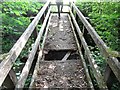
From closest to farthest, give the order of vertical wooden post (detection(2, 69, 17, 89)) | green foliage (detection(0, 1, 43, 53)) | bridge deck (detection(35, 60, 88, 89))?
vertical wooden post (detection(2, 69, 17, 89)) → bridge deck (detection(35, 60, 88, 89)) → green foliage (detection(0, 1, 43, 53))

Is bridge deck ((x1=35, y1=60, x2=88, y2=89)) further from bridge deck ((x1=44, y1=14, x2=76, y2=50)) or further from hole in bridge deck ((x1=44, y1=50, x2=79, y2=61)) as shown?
bridge deck ((x1=44, y1=14, x2=76, y2=50))

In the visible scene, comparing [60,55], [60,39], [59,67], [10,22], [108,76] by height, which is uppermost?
[108,76]

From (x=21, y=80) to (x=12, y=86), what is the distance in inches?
10.8

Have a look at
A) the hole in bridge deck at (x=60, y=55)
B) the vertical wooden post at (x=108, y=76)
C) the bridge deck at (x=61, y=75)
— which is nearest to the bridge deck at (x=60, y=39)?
the hole in bridge deck at (x=60, y=55)

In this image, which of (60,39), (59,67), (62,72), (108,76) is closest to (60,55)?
(60,39)

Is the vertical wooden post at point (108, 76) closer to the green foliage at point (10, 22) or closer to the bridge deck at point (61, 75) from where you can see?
the bridge deck at point (61, 75)

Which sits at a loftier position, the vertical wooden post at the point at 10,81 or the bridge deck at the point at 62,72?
the vertical wooden post at the point at 10,81

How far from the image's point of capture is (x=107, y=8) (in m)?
4.68

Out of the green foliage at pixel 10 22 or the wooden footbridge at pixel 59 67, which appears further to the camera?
the green foliage at pixel 10 22

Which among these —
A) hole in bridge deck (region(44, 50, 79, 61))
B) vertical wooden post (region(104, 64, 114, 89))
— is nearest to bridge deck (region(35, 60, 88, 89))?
vertical wooden post (region(104, 64, 114, 89))

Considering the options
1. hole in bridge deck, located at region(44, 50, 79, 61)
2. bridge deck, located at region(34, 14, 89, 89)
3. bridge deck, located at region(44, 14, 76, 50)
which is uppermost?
bridge deck, located at region(34, 14, 89, 89)

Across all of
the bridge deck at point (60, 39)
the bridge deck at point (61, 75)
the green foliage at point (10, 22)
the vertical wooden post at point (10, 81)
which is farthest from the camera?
the bridge deck at point (60, 39)

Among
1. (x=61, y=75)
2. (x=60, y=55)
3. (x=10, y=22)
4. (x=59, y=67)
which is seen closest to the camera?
(x=61, y=75)

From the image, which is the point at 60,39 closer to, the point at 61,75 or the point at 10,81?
the point at 61,75
